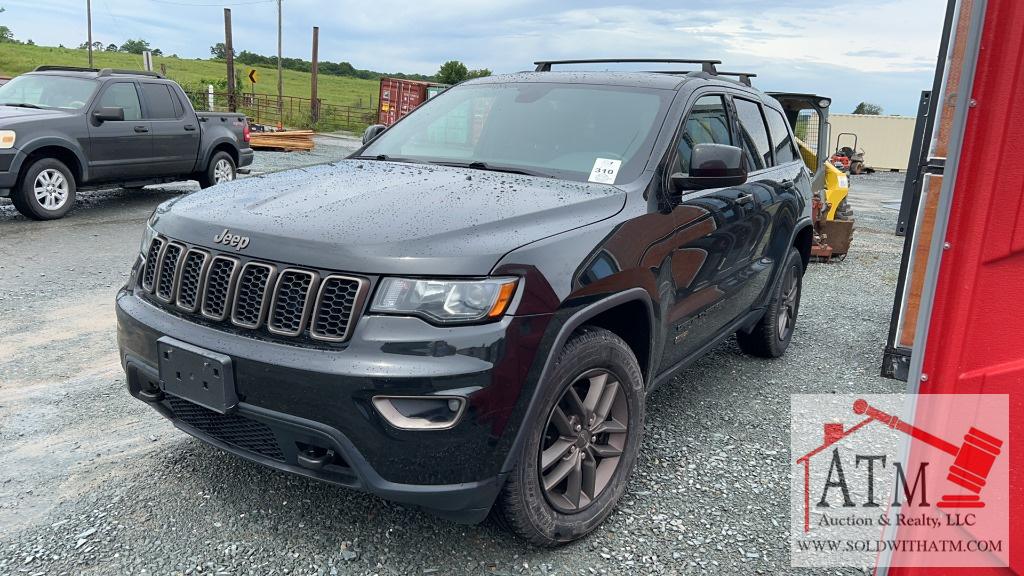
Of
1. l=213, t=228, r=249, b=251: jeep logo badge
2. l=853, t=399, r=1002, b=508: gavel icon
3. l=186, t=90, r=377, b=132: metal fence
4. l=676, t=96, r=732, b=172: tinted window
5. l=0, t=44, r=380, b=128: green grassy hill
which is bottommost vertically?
l=853, t=399, r=1002, b=508: gavel icon

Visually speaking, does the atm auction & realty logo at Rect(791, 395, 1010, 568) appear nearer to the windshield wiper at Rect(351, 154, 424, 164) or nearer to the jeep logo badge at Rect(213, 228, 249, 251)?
the jeep logo badge at Rect(213, 228, 249, 251)

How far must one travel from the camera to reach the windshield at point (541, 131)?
337 centimetres

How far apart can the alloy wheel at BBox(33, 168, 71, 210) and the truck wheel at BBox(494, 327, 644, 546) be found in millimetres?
8565

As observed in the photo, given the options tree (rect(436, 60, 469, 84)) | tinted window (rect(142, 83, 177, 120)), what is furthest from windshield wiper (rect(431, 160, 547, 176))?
tree (rect(436, 60, 469, 84))

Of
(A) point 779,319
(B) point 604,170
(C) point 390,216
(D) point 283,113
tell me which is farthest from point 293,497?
(D) point 283,113

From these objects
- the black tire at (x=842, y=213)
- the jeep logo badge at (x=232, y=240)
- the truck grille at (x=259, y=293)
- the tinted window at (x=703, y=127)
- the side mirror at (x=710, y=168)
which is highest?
the tinted window at (x=703, y=127)

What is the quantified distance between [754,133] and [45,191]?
27.4ft

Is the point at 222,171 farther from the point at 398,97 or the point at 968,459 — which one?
the point at 398,97

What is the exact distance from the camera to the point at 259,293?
2486 millimetres

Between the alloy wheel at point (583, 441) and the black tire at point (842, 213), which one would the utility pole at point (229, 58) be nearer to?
the black tire at point (842, 213)

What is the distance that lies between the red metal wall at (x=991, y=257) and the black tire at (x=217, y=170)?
11.1 m

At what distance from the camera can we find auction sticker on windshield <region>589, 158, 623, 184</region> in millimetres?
3200

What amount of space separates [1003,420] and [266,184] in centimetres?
275

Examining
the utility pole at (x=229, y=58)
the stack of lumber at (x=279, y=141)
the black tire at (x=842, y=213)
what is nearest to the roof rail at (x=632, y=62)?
the black tire at (x=842, y=213)
